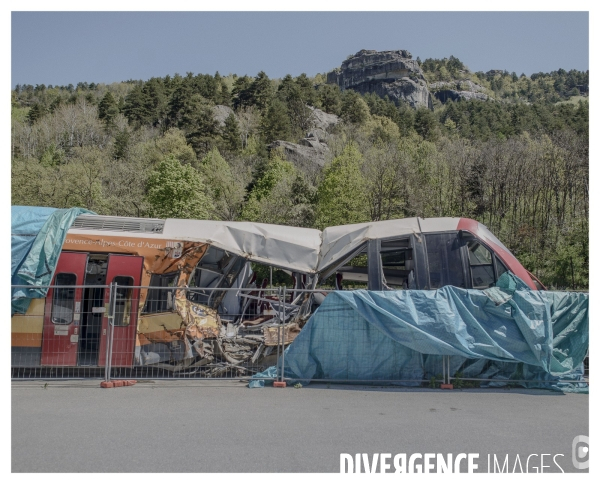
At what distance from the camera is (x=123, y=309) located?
1002 cm

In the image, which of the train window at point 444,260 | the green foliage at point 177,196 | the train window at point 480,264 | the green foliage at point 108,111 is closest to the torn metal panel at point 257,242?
the train window at point 444,260

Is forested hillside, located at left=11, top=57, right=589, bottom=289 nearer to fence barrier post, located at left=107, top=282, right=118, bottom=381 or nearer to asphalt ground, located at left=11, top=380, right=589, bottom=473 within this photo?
asphalt ground, located at left=11, top=380, right=589, bottom=473

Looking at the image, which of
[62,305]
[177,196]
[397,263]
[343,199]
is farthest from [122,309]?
[177,196]

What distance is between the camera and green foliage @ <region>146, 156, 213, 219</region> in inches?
1738

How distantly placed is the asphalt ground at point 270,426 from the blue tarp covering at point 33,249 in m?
1.60

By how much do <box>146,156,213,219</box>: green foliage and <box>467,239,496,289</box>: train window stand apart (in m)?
34.9

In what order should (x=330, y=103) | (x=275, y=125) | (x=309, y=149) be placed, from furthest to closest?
(x=330, y=103)
(x=275, y=125)
(x=309, y=149)

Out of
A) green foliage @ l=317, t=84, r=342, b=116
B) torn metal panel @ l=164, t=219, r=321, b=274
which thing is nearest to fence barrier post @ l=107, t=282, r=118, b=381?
torn metal panel @ l=164, t=219, r=321, b=274

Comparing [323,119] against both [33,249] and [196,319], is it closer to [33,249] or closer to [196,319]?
[196,319]

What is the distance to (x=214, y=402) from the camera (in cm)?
834

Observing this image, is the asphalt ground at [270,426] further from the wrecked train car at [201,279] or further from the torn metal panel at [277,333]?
the torn metal panel at [277,333]

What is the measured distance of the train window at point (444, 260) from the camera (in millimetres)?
10375

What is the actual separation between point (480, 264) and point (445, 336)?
2.03 meters

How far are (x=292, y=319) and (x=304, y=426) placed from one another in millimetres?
3416
